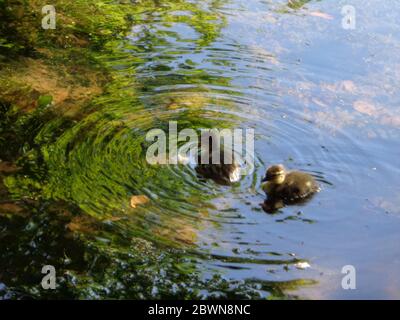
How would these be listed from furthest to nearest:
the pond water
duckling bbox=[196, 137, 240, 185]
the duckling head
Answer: duckling bbox=[196, 137, 240, 185]
the duckling head
the pond water

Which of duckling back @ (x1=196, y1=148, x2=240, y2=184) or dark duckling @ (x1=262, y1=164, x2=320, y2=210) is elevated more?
duckling back @ (x1=196, y1=148, x2=240, y2=184)

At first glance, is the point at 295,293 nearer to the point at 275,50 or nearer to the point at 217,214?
the point at 217,214

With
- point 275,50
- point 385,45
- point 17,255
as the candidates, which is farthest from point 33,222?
point 385,45

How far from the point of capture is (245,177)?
16.8ft

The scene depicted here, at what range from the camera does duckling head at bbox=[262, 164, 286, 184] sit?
4887 mm

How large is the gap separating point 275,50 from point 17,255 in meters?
4.38

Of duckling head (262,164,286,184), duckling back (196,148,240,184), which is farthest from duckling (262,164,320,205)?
duckling back (196,148,240,184)

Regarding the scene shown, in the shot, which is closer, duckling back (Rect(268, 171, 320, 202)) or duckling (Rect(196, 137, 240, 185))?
duckling back (Rect(268, 171, 320, 202))

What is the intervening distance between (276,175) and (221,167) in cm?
44

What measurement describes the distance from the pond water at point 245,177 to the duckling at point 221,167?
83 mm

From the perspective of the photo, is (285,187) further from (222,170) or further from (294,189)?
(222,170)

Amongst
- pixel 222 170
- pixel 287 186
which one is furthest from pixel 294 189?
pixel 222 170

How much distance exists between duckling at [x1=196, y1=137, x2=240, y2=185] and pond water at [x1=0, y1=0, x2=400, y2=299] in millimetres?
83

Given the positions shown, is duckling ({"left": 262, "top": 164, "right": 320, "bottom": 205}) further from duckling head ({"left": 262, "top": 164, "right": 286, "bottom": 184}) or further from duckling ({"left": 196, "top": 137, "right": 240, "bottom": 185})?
duckling ({"left": 196, "top": 137, "right": 240, "bottom": 185})
